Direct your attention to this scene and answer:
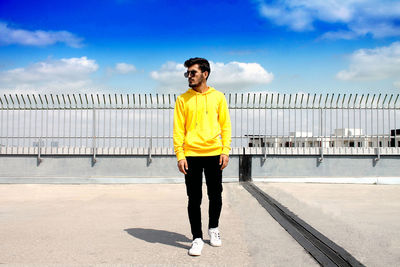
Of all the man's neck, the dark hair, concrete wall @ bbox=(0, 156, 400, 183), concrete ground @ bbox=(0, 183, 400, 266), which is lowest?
concrete ground @ bbox=(0, 183, 400, 266)

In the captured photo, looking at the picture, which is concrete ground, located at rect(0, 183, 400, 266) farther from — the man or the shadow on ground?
the man

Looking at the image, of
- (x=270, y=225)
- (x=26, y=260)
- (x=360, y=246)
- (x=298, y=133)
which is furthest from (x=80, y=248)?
(x=298, y=133)

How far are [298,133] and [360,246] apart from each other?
30.1ft

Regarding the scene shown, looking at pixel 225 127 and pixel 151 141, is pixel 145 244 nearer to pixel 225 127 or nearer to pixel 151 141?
pixel 225 127

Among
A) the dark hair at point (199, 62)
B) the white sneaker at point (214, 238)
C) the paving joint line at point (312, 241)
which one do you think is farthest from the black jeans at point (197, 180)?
the paving joint line at point (312, 241)

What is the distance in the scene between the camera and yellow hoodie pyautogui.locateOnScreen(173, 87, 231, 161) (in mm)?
3926

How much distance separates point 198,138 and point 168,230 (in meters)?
1.72

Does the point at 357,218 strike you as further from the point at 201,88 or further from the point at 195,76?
the point at 195,76

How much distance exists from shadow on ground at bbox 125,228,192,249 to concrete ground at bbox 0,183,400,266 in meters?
0.01

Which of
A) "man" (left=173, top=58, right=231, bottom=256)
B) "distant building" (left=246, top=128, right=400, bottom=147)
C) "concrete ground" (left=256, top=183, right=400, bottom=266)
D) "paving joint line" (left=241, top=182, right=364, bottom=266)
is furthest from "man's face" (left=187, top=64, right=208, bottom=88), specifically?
"distant building" (left=246, top=128, right=400, bottom=147)

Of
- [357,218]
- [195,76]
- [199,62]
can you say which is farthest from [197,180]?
[357,218]

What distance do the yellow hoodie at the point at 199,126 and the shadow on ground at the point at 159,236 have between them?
1.05 m

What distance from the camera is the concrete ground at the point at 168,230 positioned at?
380 centimetres

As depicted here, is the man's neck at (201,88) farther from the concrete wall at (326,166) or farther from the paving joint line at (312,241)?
the concrete wall at (326,166)
